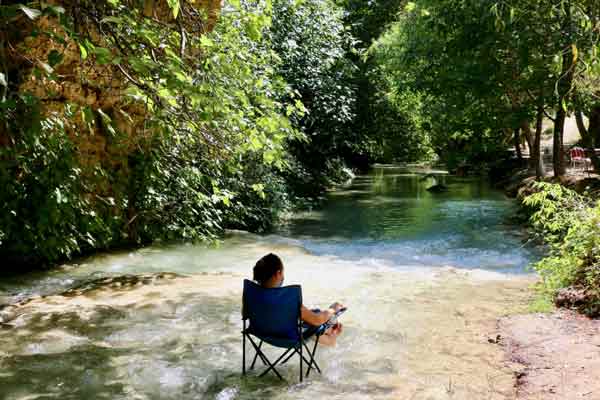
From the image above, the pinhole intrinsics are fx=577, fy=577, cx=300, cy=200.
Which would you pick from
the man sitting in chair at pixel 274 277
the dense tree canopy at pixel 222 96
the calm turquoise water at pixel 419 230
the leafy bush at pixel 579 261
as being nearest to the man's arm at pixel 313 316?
the man sitting in chair at pixel 274 277

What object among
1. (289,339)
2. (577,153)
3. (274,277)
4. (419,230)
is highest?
(577,153)

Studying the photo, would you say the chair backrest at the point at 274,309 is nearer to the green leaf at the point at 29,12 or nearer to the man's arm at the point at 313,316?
the man's arm at the point at 313,316

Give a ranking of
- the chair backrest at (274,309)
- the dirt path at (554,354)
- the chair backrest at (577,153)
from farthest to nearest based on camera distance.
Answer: the chair backrest at (577,153), the chair backrest at (274,309), the dirt path at (554,354)

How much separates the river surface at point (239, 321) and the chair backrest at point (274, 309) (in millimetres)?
498

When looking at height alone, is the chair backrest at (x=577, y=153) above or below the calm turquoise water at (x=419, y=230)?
above

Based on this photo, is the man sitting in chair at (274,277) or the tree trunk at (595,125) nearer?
the man sitting in chair at (274,277)

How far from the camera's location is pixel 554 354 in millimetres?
5504

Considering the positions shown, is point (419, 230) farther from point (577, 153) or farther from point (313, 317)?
point (313, 317)

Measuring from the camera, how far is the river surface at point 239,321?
16.7ft

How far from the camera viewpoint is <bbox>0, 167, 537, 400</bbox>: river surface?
510cm

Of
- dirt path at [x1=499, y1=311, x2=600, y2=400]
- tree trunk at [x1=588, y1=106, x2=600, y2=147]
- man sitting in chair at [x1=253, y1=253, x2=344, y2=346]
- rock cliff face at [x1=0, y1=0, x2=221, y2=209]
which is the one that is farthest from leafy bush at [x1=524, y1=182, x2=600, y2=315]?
tree trunk at [x1=588, y1=106, x2=600, y2=147]

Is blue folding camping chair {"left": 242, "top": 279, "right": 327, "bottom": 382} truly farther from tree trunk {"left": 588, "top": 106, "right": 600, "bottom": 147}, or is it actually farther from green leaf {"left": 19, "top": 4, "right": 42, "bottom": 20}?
tree trunk {"left": 588, "top": 106, "right": 600, "bottom": 147}

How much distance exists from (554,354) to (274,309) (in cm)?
274

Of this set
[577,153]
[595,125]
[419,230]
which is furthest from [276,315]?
[595,125]
